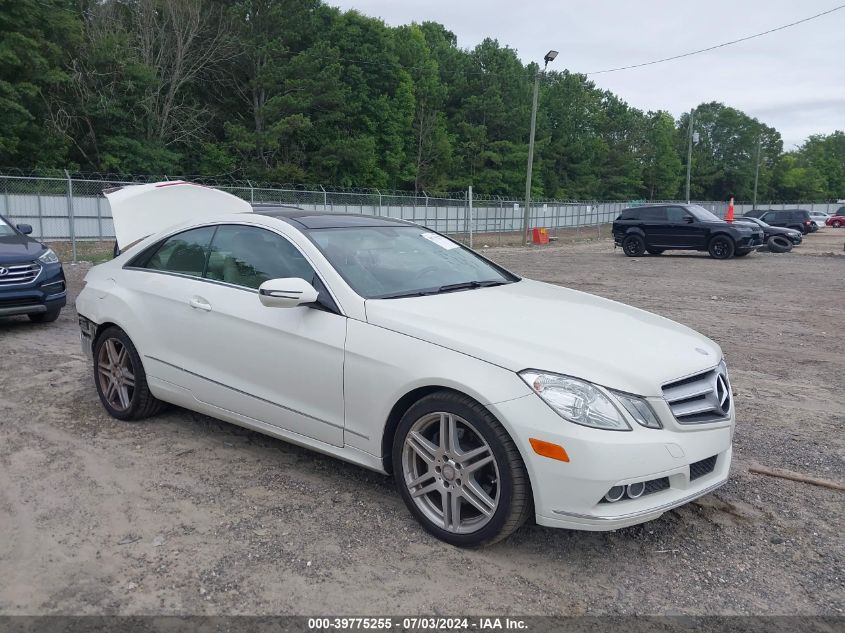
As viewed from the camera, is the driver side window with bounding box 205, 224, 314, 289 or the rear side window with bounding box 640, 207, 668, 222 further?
the rear side window with bounding box 640, 207, 668, 222

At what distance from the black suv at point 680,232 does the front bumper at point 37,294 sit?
61.1 feet

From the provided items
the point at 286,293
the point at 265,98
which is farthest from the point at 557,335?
the point at 265,98

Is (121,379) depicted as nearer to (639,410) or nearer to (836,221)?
(639,410)

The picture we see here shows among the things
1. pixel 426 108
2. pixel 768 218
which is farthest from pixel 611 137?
pixel 768 218

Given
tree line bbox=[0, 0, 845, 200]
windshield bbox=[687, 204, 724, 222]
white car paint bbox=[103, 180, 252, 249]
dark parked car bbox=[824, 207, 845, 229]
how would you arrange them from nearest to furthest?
white car paint bbox=[103, 180, 252, 249]
windshield bbox=[687, 204, 724, 222]
tree line bbox=[0, 0, 845, 200]
dark parked car bbox=[824, 207, 845, 229]

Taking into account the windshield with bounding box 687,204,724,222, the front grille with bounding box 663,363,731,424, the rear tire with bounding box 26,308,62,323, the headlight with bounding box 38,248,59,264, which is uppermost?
the windshield with bounding box 687,204,724,222

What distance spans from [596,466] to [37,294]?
7.36 metres

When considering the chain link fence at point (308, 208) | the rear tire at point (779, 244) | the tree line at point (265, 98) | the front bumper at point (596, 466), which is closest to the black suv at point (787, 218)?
the rear tire at point (779, 244)

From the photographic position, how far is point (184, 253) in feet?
15.6

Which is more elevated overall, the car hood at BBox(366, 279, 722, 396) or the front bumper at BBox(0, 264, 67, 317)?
the car hood at BBox(366, 279, 722, 396)

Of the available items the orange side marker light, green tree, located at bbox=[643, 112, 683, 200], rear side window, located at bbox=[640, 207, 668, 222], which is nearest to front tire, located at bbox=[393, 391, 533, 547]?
the orange side marker light

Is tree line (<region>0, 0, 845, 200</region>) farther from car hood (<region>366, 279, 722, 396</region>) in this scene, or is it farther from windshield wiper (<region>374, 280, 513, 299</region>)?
car hood (<region>366, 279, 722, 396</region>)

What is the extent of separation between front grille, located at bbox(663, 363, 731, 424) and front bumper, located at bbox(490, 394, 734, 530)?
9 cm

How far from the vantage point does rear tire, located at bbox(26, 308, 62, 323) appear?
8.61 m
